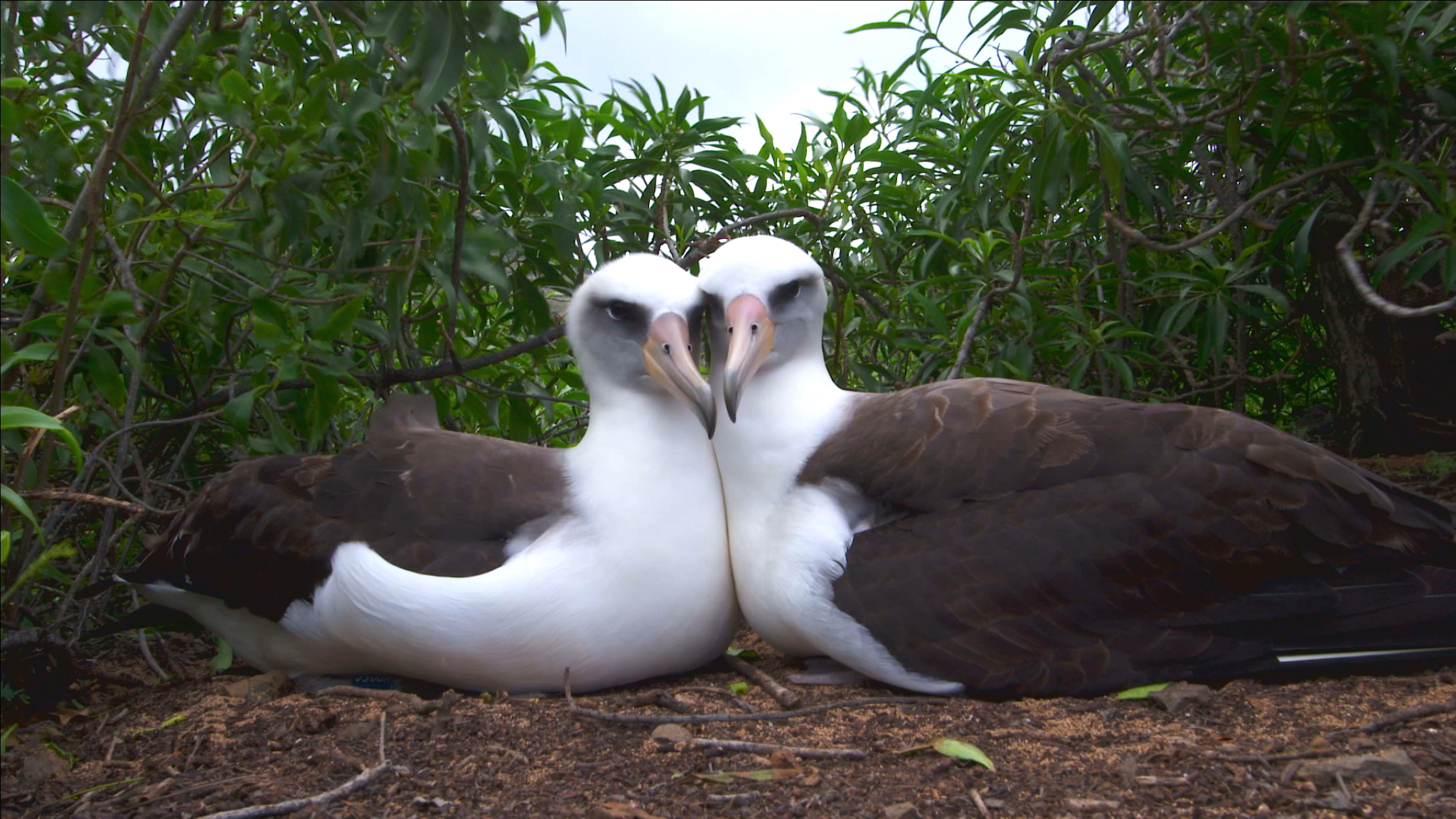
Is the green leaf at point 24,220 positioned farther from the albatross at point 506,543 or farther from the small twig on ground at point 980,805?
the small twig on ground at point 980,805

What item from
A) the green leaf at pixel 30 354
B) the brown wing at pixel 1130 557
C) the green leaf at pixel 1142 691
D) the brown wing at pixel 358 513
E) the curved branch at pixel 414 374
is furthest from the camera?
the curved branch at pixel 414 374

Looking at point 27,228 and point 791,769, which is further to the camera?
point 791,769

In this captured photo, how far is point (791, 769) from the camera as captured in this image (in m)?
2.63

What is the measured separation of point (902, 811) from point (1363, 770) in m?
1.04

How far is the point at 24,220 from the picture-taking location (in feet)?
6.81

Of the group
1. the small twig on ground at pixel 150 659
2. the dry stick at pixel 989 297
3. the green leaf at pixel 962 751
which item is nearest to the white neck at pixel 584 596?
the small twig on ground at pixel 150 659

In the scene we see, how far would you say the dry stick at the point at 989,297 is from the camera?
448 cm

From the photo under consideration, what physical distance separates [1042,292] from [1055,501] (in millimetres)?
2071

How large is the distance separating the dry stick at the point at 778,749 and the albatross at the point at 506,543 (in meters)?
0.62

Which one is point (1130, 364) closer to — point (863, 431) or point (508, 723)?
point (863, 431)

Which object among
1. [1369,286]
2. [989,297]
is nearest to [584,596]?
[989,297]

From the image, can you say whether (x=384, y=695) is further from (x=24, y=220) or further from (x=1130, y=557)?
(x=1130, y=557)

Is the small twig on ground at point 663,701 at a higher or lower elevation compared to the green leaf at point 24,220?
lower

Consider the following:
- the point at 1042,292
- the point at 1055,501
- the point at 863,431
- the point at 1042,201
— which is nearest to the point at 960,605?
the point at 1055,501
